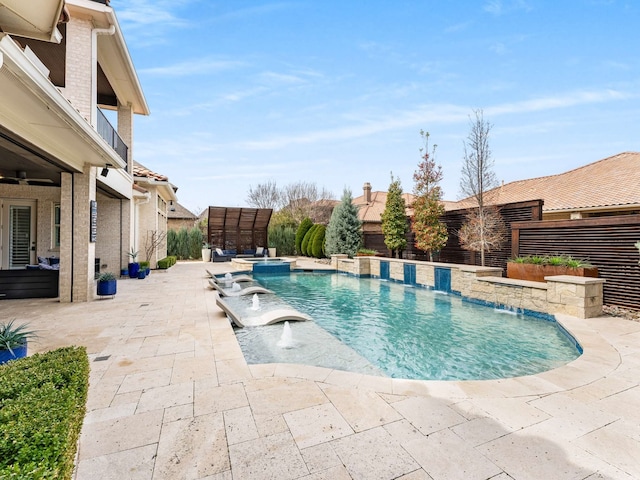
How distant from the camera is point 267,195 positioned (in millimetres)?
34938

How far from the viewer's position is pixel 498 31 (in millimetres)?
9320

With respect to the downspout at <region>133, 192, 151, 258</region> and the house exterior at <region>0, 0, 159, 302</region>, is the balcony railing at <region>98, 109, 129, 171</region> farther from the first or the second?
the downspout at <region>133, 192, 151, 258</region>

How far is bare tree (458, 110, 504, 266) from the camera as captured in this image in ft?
34.9

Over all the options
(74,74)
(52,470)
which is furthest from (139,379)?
(74,74)

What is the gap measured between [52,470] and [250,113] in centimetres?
1675

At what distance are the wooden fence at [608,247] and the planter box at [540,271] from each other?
35 cm

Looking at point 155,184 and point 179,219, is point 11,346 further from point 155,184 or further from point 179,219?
point 179,219

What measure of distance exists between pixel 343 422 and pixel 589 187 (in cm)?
1616

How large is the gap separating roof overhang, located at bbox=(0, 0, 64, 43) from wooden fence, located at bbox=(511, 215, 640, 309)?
917 cm

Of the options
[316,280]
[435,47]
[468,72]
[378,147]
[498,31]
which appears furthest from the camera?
[378,147]

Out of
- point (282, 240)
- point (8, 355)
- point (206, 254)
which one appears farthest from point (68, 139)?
point (282, 240)

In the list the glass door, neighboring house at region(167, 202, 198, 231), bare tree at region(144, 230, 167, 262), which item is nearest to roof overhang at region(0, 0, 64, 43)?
the glass door

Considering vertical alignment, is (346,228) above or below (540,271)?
above

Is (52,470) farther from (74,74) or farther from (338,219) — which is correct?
(338,219)
